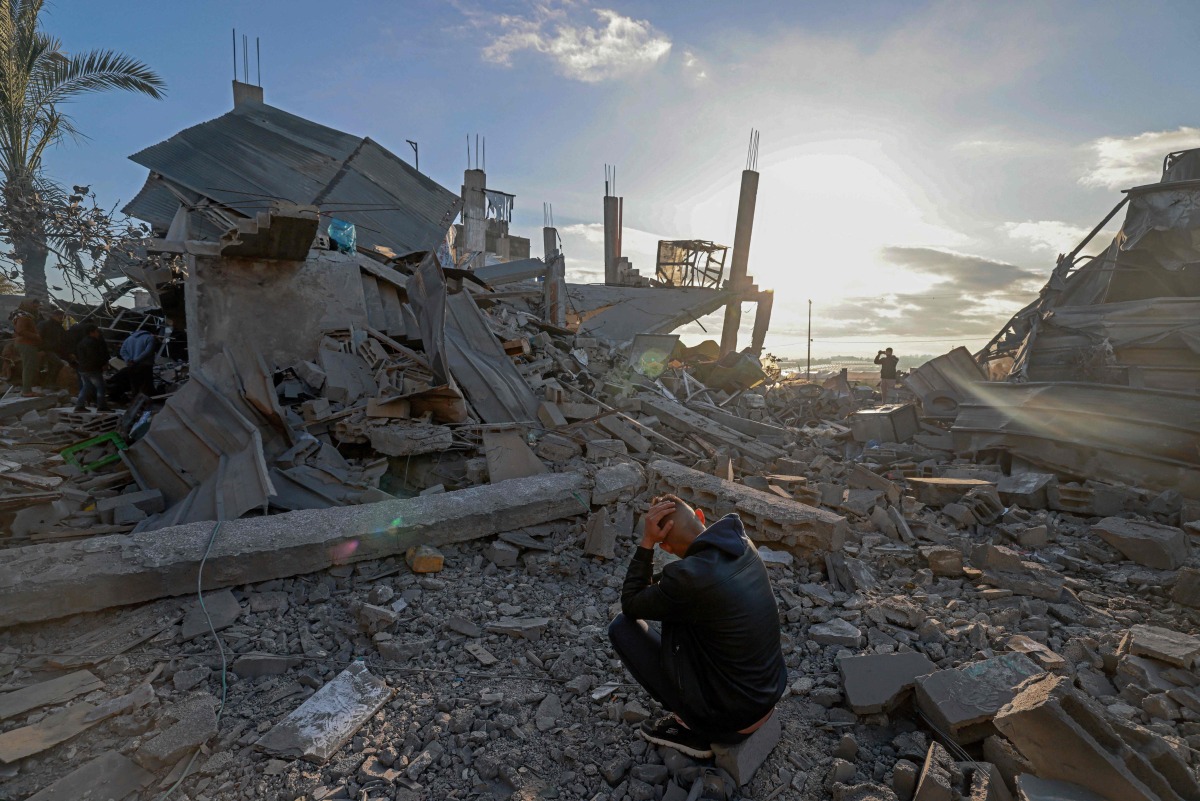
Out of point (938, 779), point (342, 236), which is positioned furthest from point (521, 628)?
point (342, 236)

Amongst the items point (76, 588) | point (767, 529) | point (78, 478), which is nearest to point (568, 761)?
point (767, 529)

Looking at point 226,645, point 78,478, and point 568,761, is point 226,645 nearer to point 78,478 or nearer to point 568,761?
point 568,761

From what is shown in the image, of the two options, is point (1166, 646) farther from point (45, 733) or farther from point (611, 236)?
point (611, 236)

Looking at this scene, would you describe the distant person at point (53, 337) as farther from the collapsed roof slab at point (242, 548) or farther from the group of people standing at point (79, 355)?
the collapsed roof slab at point (242, 548)

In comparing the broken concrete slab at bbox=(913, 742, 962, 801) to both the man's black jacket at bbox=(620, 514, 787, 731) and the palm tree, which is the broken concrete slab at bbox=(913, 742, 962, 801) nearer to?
the man's black jacket at bbox=(620, 514, 787, 731)

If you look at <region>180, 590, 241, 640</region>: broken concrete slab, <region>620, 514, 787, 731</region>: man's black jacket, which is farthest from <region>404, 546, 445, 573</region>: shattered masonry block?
<region>620, 514, 787, 731</region>: man's black jacket

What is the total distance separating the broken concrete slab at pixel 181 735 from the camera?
2432mm

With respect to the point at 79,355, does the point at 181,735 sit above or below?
below

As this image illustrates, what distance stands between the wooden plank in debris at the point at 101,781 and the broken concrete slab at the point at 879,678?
10.9 ft

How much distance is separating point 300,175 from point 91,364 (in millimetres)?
6317

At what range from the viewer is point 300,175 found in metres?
12.5

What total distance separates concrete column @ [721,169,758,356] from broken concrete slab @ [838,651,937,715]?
18.3 m

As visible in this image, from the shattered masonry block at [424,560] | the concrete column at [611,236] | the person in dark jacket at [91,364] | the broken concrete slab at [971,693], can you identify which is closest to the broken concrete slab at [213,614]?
the shattered masonry block at [424,560]

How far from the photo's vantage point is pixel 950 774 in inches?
87.7
